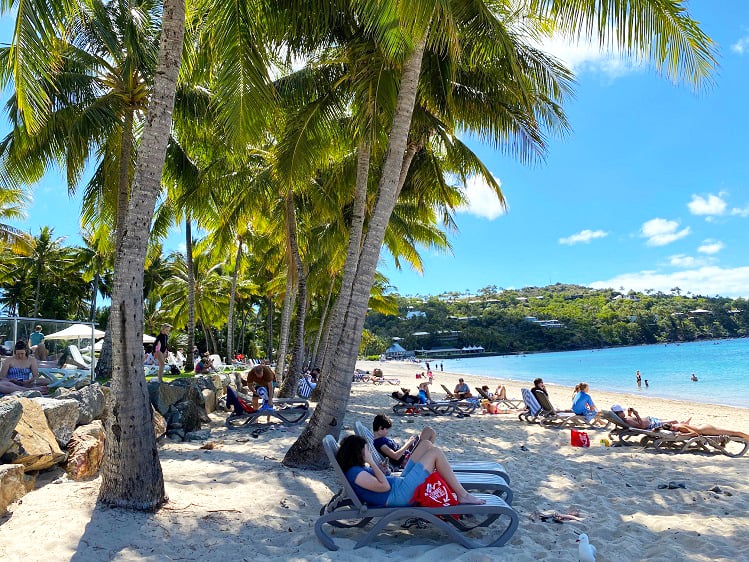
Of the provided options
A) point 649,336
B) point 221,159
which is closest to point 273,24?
point 221,159

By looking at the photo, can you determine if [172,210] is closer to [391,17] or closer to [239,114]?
[239,114]

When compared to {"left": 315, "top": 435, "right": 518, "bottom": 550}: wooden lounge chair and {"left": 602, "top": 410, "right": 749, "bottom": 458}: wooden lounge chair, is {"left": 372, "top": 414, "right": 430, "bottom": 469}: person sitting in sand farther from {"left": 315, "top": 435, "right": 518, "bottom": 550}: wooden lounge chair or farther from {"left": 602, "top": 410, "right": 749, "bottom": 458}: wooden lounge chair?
{"left": 602, "top": 410, "right": 749, "bottom": 458}: wooden lounge chair

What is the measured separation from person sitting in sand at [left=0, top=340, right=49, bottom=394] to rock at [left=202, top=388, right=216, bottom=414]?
3034 mm

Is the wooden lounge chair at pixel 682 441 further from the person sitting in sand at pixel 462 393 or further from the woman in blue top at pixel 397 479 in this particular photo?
the woman in blue top at pixel 397 479

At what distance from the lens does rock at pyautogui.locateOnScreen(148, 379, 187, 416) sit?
342 inches

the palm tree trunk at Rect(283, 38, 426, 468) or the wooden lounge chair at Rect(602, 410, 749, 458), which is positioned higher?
the palm tree trunk at Rect(283, 38, 426, 468)

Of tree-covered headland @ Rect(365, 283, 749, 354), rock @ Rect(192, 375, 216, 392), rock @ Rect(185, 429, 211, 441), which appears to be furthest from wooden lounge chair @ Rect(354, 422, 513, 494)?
tree-covered headland @ Rect(365, 283, 749, 354)

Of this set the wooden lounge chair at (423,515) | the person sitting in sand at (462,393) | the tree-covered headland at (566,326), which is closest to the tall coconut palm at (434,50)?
the wooden lounge chair at (423,515)

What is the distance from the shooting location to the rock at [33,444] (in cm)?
463

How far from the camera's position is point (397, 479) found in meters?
4.21

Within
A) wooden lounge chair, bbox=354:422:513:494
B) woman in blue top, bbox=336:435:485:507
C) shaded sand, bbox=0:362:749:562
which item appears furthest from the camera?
wooden lounge chair, bbox=354:422:513:494

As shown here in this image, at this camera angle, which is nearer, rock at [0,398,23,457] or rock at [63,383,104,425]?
rock at [0,398,23,457]

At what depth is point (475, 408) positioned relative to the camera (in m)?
13.6

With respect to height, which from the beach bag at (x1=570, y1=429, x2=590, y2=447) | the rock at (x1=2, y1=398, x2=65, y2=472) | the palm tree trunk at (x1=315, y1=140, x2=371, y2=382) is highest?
the palm tree trunk at (x1=315, y1=140, x2=371, y2=382)
